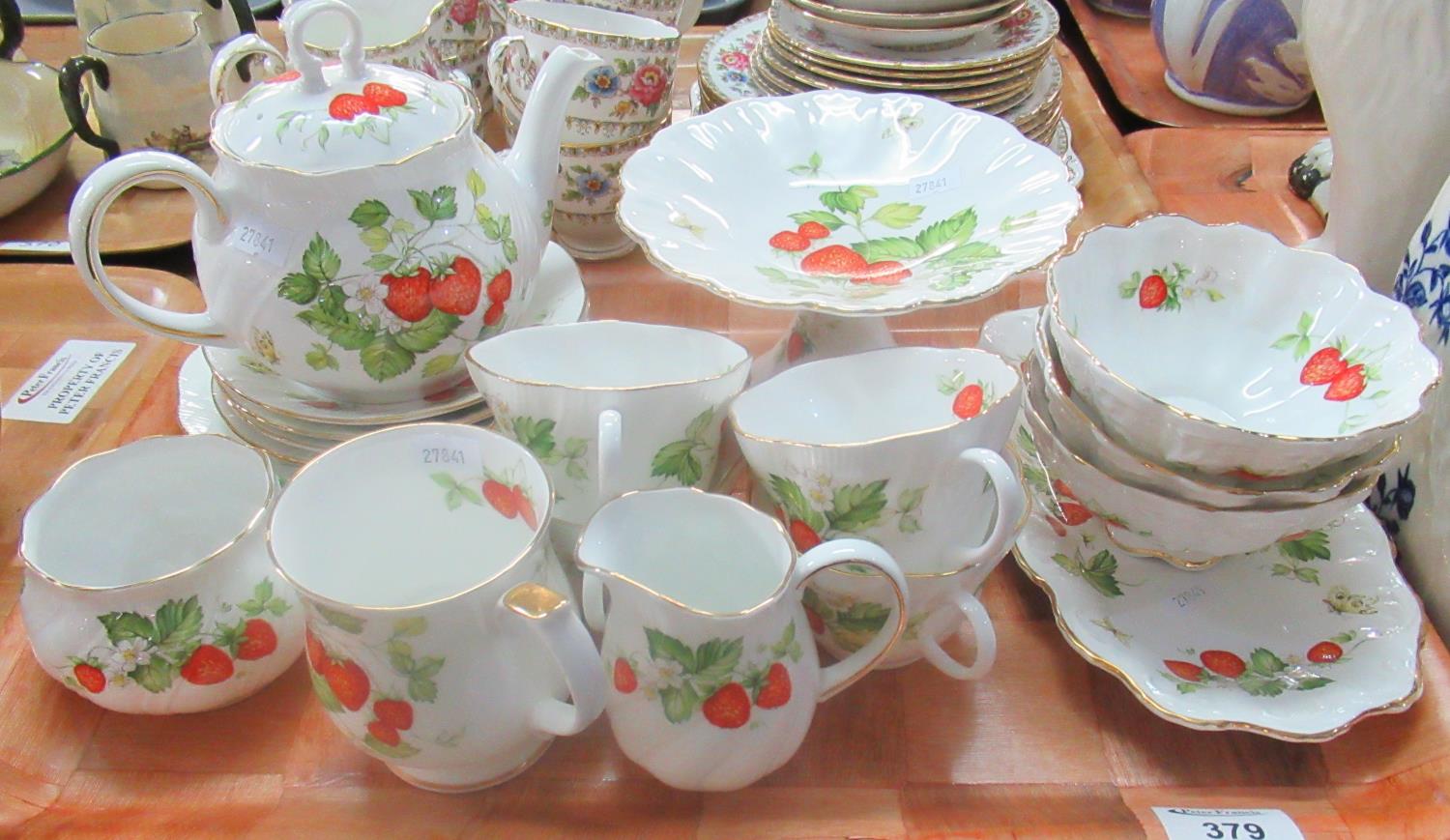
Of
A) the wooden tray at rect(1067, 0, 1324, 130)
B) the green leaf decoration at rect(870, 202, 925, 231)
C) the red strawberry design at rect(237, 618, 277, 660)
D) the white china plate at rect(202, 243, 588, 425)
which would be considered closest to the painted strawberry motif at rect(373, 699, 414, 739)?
the red strawberry design at rect(237, 618, 277, 660)

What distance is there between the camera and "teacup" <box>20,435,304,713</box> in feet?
1.66

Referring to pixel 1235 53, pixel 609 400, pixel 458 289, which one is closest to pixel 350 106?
pixel 458 289

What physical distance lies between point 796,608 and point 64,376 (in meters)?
0.65

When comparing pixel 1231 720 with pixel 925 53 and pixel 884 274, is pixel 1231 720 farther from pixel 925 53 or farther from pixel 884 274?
Answer: pixel 925 53

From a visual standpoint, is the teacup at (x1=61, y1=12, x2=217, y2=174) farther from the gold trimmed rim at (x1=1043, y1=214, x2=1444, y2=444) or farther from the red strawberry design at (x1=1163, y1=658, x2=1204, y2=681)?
the red strawberry design at (x1=1163, y1=658, x2=1204, y2=681)

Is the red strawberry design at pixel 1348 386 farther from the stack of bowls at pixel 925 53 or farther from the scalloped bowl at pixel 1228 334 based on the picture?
the stack of bowls at pixel 925 53

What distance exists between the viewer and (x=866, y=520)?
20.1 inches

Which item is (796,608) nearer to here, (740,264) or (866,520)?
(866,520)

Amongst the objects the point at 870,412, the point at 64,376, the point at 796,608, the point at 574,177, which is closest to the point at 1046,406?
the point at 870,412

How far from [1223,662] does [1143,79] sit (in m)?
0.85

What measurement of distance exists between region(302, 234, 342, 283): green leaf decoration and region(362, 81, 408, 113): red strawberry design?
0.29 feet

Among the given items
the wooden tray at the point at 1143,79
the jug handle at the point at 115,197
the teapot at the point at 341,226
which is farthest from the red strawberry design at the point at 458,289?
the wooden tray at the point at 1143,79

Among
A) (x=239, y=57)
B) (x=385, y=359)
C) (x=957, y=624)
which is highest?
(x=239, y=57)

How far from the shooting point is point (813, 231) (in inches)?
26.9
